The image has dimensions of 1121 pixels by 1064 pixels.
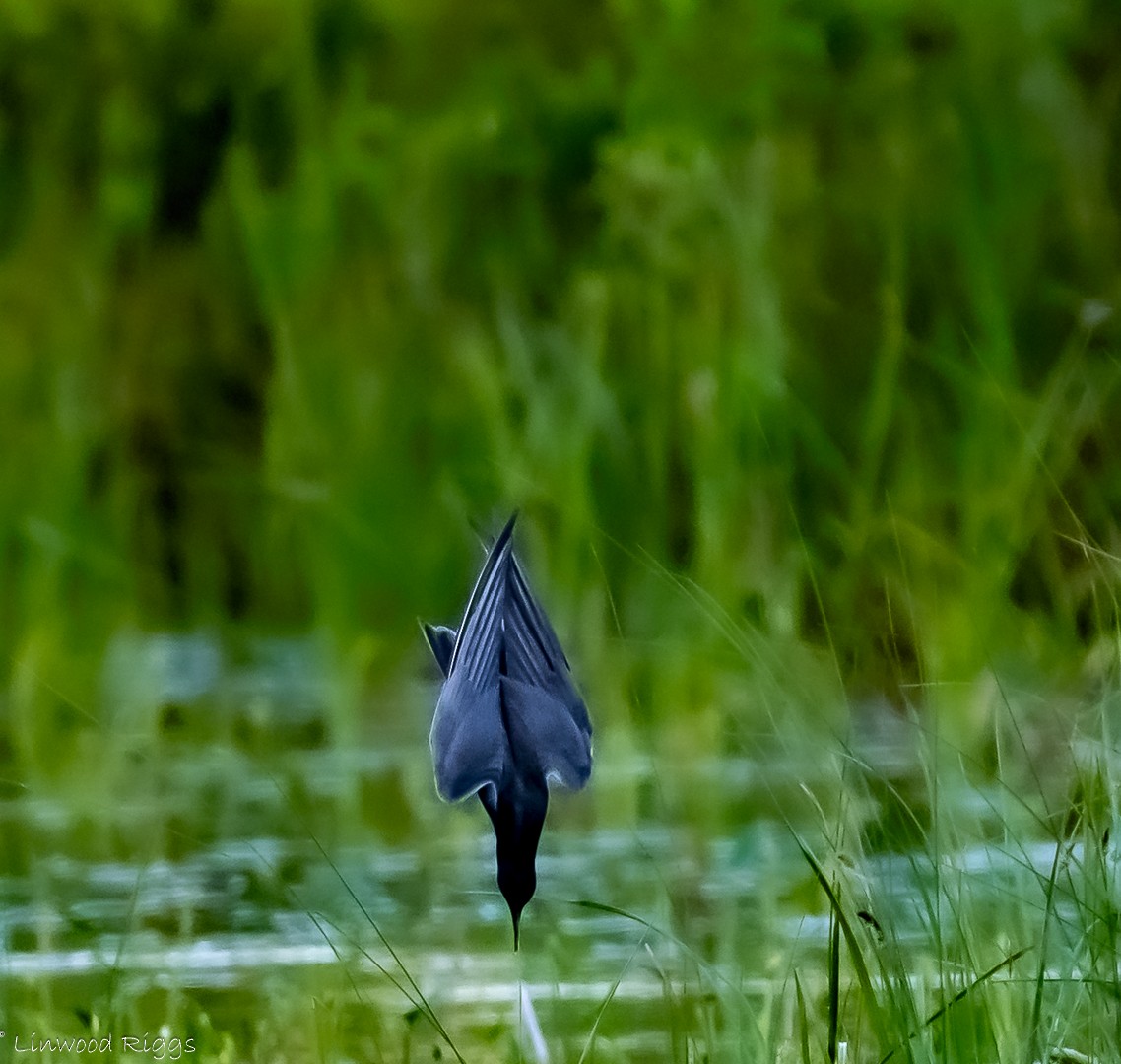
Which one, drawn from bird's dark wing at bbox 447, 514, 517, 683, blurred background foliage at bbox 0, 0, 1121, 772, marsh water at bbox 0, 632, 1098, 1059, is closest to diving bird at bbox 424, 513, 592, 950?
bird's dark wing at bbox 447, 514, 517, 683

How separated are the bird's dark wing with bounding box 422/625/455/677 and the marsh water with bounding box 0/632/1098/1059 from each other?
0.23m

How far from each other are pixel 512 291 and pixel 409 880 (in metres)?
0.66

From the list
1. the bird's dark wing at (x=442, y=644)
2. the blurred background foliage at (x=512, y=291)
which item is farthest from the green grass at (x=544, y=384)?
the bird's dark wing at (x=442, y=644)

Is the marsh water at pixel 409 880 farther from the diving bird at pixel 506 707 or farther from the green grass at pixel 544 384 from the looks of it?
the diving bird at pixel 506 707

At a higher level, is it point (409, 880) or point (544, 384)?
point (544, 384)

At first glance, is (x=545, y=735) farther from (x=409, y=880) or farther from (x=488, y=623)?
(x=409, y=880)

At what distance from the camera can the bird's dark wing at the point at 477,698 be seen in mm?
1012

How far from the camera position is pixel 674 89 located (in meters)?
1.73

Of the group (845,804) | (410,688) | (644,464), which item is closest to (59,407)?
(410,688)

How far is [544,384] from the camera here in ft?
5.45

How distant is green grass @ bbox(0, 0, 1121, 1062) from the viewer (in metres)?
1.47

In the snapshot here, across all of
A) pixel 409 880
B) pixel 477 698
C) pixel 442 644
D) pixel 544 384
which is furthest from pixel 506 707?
pixel 544 384

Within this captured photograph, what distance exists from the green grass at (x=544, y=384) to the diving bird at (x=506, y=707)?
32cm

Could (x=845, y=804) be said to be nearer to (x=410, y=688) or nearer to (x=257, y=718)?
(x=410, y=688)
